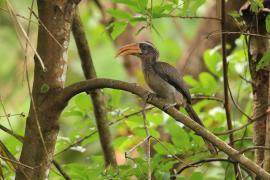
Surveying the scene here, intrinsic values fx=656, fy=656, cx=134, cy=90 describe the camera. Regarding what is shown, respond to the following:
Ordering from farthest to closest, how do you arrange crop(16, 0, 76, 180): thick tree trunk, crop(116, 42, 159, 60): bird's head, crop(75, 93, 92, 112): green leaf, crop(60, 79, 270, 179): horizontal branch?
crop(116, 42, 159, 60): bird's head
crop(75, 93, 92, 112): green leaf
crop(16, 0, 76, 180): thick tree trunk
crop(60, 79, 270, 179): horizontal branch

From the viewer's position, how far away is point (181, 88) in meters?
4.05

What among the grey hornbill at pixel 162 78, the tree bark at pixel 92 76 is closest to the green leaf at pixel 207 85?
the grey hornbill at pixel 162 78

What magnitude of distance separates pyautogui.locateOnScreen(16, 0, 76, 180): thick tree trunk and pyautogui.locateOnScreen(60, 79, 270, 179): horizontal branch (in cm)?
8

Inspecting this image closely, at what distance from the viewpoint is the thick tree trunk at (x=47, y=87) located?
2.91 metres

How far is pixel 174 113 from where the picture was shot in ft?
9.02

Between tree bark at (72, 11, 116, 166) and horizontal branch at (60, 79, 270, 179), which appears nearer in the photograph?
horizontal branch at (60, 79, 270, 179)

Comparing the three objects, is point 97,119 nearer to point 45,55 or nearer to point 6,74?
point 45,55

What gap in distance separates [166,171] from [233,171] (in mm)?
471

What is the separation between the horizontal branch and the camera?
103 inches

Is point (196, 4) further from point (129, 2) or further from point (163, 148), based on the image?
point (163, 148)

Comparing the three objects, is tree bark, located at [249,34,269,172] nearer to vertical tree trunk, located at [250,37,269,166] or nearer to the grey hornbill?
vertical tree trunk, located at [250,37,269,166]

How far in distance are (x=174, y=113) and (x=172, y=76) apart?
146 cm

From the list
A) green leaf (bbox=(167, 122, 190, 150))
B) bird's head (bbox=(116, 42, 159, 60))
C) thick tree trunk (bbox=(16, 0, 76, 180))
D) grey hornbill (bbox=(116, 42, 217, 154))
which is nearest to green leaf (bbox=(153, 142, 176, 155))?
green leaf (bbox=(167, 122, 190, 150))

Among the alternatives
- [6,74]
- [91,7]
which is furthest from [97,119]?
[6,74]
